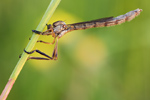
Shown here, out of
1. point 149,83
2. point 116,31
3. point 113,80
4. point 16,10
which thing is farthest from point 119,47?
point 16,10

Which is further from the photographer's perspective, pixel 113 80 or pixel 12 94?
pixel 113 80

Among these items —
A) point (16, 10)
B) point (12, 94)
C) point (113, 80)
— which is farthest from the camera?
point (113, 80)

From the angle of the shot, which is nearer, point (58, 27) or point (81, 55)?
A: point (58, 27)

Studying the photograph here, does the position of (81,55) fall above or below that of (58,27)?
above

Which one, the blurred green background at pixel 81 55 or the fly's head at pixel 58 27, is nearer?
the fly's head at pixel 58 27

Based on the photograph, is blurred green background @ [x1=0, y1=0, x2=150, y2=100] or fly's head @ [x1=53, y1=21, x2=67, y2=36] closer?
fly's head @ [x1=53, y1=21, x2=67, y2=36]

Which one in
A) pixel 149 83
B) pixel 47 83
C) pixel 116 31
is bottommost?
pixel 47 83

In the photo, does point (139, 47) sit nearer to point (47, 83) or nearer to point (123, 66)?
point (123, 66)

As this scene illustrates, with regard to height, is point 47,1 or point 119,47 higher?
point 47,1
